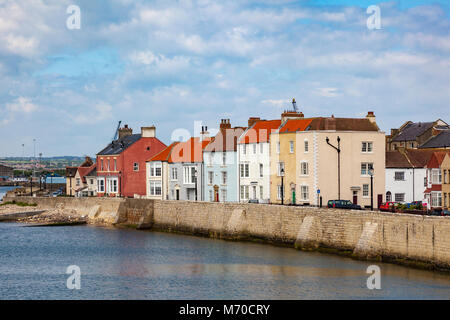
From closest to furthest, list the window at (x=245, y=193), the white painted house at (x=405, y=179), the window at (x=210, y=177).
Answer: the white painted house at (x=405, y=179) → the window at (x=245, y=193) → the window at (x=210, y=177)

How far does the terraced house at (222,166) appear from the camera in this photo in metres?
74.2

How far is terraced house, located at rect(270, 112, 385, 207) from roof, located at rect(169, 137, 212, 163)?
539 inches

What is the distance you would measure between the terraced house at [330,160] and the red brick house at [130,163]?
26480mm

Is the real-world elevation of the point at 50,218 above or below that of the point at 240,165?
below

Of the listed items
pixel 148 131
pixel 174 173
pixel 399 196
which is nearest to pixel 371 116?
pixel 399 196

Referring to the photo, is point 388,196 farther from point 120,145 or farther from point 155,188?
point 120,145

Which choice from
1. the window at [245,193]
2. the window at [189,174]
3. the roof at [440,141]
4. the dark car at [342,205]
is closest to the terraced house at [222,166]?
the window at [245,193]

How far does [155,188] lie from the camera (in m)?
84.9

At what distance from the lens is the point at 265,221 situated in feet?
187

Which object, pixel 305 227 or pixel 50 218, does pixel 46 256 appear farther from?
pixel 50 218

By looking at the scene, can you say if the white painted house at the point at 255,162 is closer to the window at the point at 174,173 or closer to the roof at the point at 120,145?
the window at the point at 174,173
